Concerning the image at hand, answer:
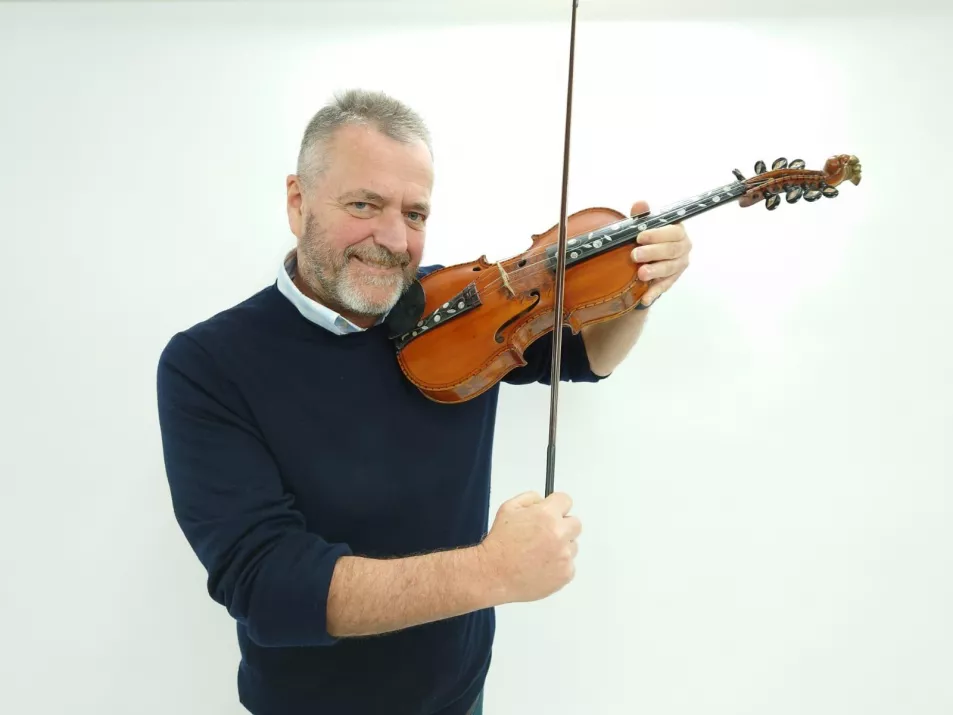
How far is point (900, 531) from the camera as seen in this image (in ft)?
5.25

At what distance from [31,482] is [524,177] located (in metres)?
1.56

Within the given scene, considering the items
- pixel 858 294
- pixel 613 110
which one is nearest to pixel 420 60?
pixel 613 110

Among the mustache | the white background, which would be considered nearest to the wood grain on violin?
the mustache

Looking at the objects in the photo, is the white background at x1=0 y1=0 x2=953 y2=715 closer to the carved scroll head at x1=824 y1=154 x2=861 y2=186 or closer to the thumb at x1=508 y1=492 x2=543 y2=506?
the carved scroll head at x1=824 y1=154 x2=861 y2=186

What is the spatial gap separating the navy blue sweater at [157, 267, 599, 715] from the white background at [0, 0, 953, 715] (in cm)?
57

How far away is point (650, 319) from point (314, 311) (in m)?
0.93

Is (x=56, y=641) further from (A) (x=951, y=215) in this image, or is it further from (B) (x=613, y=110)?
(A) (x=951, y=215)

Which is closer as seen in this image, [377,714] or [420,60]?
[377,714]

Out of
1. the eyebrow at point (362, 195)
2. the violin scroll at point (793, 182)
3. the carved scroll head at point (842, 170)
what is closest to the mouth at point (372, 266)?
the eyebrow at point (362, 195)

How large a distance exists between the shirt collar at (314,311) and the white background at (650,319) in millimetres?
533

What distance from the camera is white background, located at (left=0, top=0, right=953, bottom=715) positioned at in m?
1.52

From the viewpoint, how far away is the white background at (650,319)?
1518mm

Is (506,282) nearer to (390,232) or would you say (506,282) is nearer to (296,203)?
(390,232)

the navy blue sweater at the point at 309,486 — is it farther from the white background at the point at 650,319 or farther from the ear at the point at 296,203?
the white background at the point at 650,319
